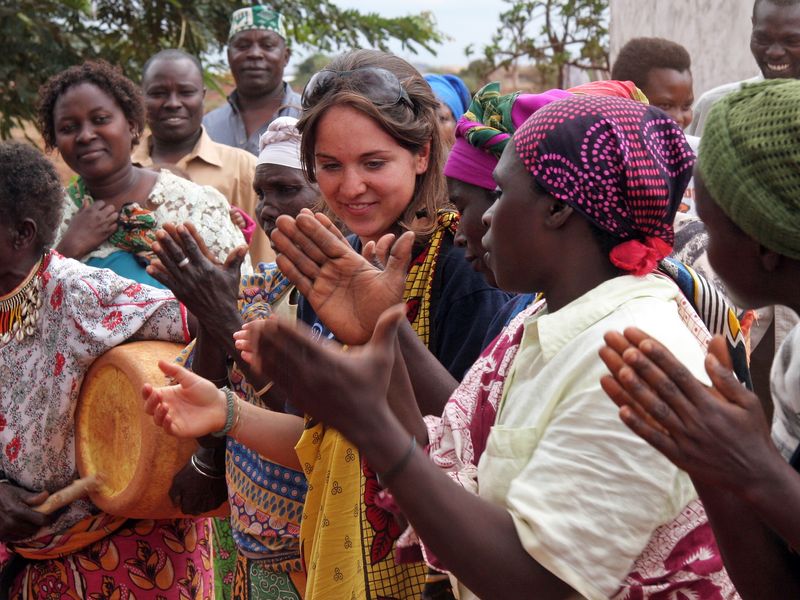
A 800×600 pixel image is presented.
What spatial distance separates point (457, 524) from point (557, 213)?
690mm

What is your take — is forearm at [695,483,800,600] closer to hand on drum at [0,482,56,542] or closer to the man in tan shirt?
hand on drum at [0,482,56,542]

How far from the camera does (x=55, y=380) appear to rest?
3783 mm

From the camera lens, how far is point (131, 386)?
11.9 feet

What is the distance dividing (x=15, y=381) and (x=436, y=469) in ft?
8.09

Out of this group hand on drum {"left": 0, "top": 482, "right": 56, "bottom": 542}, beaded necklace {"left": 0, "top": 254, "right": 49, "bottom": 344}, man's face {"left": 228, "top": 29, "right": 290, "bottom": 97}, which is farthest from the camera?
man's face {"left": 228, "top": 29, "right": 290, "bottom": 97}

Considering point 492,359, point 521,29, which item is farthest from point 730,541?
point 521,29

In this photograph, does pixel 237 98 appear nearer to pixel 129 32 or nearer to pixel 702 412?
pixel 129 32

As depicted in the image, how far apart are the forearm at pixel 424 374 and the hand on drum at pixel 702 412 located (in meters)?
1.02

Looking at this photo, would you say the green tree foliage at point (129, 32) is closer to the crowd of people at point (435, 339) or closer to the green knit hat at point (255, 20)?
the green knit hat at point (255, 20)

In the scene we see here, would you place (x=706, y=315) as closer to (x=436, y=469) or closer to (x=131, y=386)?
(x=436, y=469)

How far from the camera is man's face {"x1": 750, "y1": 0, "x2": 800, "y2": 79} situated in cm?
520

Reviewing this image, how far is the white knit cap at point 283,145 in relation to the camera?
12.9 feet

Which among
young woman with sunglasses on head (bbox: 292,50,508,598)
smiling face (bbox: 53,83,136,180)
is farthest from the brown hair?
smiling face (bbox: 53,83,136,180)

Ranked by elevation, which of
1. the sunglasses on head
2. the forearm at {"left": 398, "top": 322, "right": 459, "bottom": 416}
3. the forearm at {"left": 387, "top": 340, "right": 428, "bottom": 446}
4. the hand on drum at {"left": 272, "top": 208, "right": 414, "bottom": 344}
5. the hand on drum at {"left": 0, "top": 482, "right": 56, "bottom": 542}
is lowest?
the hand on drum at {"left": 0, "top": 482, "right": 56, "bottom": 542}
